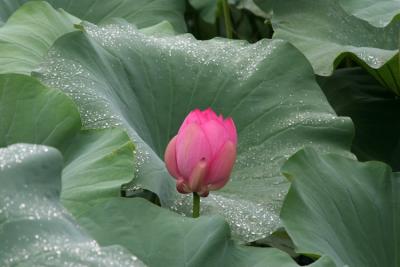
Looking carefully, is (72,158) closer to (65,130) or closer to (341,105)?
(65,130)

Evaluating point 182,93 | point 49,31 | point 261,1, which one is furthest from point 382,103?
point 49,31

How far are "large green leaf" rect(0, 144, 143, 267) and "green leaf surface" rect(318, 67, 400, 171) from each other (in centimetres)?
133

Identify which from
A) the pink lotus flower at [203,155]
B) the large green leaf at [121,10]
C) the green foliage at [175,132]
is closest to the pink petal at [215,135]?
the pink lotus flower at [203,155]

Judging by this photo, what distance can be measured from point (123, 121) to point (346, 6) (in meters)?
0.60

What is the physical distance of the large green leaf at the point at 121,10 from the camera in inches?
89.9

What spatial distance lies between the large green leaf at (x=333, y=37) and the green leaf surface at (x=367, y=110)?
8 centimetres

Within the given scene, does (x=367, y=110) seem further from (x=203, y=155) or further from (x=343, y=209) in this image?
(x=203, y=155)

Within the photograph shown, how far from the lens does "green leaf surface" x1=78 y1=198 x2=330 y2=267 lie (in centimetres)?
126

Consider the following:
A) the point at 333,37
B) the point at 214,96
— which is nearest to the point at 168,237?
the point at 214,96

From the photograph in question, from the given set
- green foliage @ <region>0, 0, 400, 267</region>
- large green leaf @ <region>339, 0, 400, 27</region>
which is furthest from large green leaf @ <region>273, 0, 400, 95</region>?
large green leaf @ <region>339, 0, 400, 27</region>

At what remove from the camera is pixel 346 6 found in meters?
1.95

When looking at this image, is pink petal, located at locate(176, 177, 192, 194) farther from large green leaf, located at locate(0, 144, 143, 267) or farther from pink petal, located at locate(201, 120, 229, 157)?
large green leaf, located at locate(0, 144, 143, 267)

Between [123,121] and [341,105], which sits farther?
[341,105]

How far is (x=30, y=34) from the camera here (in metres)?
1.86
